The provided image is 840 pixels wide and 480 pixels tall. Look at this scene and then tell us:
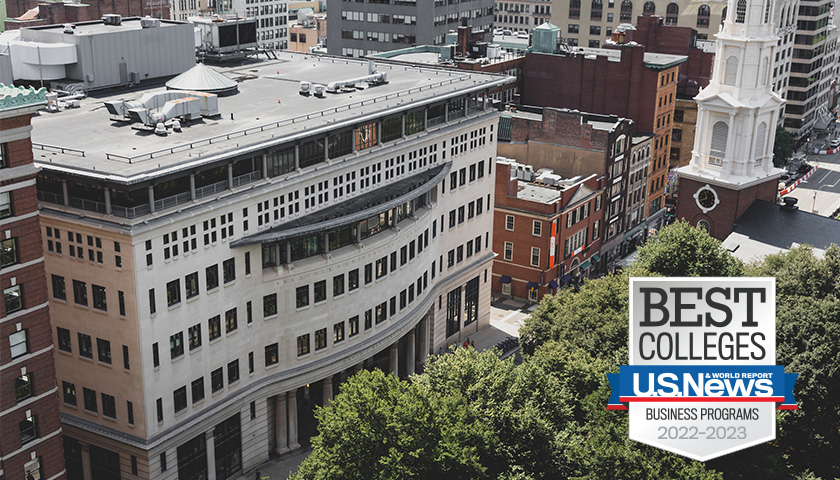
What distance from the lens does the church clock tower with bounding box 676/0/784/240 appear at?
101m

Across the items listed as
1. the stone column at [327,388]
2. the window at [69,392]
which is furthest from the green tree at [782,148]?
the window at [69,392]

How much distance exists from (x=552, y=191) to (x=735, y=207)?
21.4 metres

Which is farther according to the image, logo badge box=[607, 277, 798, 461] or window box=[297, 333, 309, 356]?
window box=[297, 333, 309, 356]

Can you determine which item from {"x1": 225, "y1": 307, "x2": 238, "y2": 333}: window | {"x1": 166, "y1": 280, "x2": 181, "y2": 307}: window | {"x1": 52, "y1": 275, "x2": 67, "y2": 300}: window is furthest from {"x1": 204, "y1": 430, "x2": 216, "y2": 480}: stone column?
{"x1": 52, "y1": 275, "x2": 67, "y2": 300}: window

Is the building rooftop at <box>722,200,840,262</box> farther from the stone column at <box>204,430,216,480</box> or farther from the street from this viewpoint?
the stone column at <box>204,430,216,480</box>

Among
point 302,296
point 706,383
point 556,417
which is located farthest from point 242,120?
point 706,383

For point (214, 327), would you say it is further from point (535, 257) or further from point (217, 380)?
point (535, 257)

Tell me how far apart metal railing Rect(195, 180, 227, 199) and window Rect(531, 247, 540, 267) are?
52.0 m

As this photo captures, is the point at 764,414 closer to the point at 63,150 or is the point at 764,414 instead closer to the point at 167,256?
the point at 167,256

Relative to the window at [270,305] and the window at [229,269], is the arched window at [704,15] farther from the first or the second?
the window at [229,269]

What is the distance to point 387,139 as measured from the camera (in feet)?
272

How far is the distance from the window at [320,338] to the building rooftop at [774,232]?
153ft

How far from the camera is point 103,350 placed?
211 ft

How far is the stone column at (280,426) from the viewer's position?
75688 mm
